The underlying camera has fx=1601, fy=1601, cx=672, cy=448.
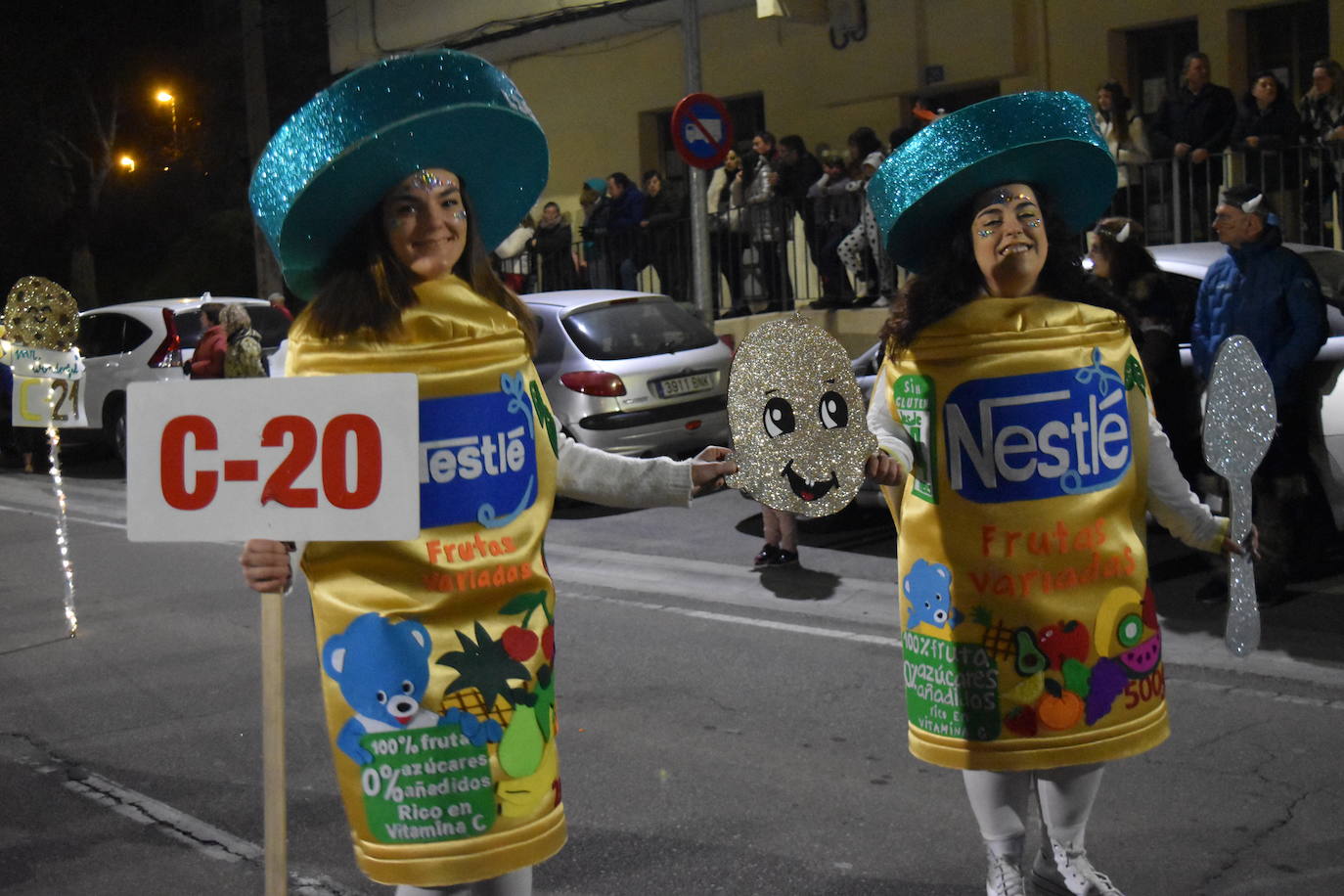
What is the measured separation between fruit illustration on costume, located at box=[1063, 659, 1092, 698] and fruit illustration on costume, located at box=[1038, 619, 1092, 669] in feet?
0.04

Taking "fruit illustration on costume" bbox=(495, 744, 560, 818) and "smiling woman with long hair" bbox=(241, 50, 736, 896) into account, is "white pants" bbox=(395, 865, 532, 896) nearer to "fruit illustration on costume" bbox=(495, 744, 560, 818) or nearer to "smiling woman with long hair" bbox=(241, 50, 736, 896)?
"smiling woman with long hair" bbox=(241, 50, 736, 896)

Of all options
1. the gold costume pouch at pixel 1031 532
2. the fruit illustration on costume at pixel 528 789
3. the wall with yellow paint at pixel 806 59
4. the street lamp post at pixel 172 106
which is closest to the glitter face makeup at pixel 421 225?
the fruit illustration on costume at pixel 528 789

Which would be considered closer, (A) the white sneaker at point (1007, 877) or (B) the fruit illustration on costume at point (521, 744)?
(B) the fruit illustration on costume at point (521, 744)

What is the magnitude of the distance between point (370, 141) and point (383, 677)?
100 centimetres

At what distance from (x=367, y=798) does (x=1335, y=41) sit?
12.7 metres

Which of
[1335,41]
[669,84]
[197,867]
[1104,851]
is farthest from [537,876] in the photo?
[669,84]

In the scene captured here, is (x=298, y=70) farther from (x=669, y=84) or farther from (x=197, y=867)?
(x=197, y=867)

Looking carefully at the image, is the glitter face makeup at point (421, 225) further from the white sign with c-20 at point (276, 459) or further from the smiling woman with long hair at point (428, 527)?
the white sign with c-20 at point (276, 459)

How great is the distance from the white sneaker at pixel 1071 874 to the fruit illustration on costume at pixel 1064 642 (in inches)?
18.2

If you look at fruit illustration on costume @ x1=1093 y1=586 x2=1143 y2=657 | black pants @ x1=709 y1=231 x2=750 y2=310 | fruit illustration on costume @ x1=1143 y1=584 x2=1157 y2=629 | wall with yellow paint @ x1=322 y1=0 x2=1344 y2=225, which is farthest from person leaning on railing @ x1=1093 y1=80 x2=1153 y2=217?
fruit illustration on costume @ x1=1093 y1=586 x2=1143 y2=657

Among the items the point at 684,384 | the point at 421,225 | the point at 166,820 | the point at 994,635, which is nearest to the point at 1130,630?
the point at 994,635

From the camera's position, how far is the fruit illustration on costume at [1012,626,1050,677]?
3445 mm

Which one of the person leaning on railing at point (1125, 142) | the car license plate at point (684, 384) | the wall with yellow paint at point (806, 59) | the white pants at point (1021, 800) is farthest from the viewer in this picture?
the wall with yellow paint at point (806, 59)

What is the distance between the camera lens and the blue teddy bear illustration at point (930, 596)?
3508 millimetres
